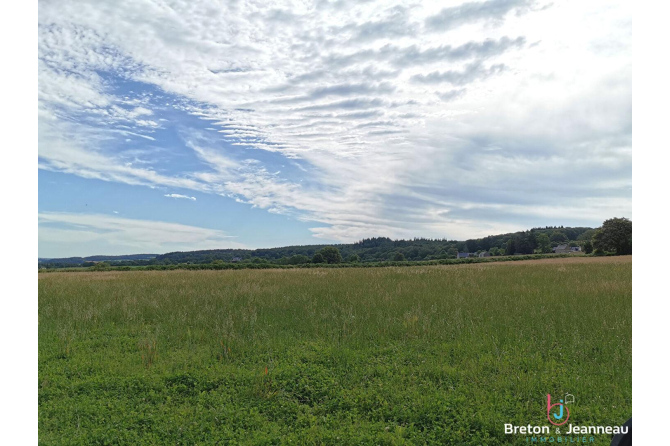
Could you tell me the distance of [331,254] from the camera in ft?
193

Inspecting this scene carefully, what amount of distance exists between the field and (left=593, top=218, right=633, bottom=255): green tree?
57285mm

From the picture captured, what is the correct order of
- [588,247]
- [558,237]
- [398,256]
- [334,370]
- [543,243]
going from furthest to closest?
[558,237]
[543,243]
[588,247]
[398,256]
[334,370]

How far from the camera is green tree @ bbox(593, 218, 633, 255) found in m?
55.2

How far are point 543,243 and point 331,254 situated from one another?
38680 mm

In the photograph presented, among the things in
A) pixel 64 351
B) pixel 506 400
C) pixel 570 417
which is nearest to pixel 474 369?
pixel 506 400

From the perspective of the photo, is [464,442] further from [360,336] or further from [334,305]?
[334,305]

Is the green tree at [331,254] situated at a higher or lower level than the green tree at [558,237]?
lower

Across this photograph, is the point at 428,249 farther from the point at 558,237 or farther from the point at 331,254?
the point at 558,237

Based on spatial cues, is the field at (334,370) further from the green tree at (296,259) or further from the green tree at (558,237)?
the green tree at (558,237)

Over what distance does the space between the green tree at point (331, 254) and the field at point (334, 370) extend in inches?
1824

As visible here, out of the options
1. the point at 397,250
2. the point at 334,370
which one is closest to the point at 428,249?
the point at 397,250

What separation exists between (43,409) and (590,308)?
452 inches

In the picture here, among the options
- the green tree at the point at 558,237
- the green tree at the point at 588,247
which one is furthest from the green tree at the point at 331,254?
the green tree at the point at 588,247

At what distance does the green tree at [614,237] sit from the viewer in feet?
181
